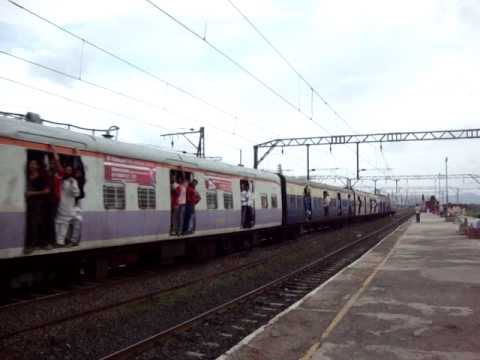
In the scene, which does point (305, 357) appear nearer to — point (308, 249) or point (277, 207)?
point (308, 249)

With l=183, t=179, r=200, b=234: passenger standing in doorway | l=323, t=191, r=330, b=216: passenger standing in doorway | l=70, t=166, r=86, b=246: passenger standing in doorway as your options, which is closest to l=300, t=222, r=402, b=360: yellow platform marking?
l=183, t=179, r=200, b=234: passenger standing in doorway

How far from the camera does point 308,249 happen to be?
20.3 meters

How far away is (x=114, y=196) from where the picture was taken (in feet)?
35.5

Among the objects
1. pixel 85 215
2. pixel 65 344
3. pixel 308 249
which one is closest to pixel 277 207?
pixel 308 249

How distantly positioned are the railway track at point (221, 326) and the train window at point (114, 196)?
3418 mm

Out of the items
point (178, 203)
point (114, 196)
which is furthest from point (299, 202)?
point (114, 196)

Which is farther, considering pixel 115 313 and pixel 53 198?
pixel 53 198

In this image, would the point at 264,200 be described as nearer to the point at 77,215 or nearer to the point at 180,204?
the point at 180,204

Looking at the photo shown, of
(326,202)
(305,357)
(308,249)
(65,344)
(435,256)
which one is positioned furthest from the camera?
(326,202)

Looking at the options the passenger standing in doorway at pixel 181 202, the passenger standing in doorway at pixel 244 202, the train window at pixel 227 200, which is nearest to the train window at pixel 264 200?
the passenger standing in doorway at pixel 244 202

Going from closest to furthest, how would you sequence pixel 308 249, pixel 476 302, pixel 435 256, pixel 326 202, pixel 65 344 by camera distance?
pixel 65 344 → pixel 476 302 → pixel 435 256 → pixel 308 249 → pixel 326 202

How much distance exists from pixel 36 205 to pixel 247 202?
10.3m

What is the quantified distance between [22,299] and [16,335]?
255cm

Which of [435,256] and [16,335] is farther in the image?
[435,256]
